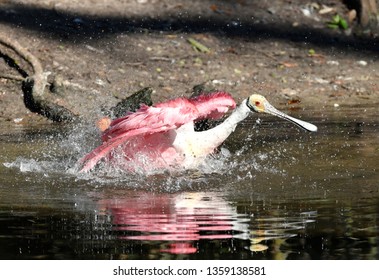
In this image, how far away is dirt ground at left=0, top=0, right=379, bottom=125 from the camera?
11.9 metres

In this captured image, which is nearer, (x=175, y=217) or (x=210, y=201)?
(x=175, y=217)

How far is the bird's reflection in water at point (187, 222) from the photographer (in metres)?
5.96

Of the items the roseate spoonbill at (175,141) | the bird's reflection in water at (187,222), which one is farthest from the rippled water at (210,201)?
the roseate spoonbill at (175,141)

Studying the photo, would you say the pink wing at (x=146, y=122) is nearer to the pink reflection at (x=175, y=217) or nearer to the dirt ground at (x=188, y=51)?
the pink reflection at (x=175, y=217)

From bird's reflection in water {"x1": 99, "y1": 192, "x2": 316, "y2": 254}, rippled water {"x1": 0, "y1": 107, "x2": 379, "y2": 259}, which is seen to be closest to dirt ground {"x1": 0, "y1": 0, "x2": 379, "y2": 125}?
rippled water {"x1": 0, "y1": 107, "x2": 379, "y2": 259}

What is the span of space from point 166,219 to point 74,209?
69cm

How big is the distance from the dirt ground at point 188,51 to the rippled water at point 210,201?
1.67 meters

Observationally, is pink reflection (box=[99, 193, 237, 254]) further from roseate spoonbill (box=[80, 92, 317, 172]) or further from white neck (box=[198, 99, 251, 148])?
white neck (box=[198, 99, 251, 148])

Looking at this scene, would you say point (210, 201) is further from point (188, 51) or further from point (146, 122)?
point (188, 51)

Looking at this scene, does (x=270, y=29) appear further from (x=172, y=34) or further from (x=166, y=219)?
(x=166, y=219)

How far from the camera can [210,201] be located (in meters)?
7.13

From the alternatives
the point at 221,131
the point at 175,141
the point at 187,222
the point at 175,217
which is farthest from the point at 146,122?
the point at 187,222

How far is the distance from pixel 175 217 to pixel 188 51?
677 centimetres

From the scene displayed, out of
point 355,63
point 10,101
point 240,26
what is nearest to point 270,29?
point 240,26
